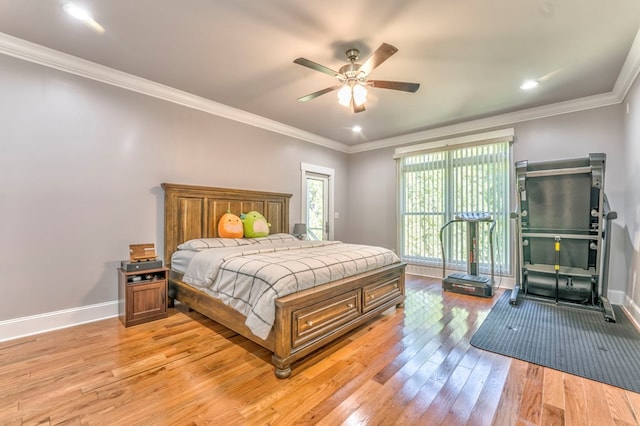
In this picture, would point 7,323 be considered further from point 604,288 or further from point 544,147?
point 544,147

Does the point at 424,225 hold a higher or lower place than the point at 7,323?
higher

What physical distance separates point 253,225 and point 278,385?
2.42 m

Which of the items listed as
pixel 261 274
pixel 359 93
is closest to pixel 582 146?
pixel 359 93

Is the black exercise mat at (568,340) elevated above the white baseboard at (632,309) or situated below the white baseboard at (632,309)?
below

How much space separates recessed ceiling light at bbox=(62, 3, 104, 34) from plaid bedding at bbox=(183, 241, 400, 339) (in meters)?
2.24

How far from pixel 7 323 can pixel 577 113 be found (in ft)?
23.3

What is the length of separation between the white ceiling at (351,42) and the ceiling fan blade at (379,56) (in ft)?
0.90

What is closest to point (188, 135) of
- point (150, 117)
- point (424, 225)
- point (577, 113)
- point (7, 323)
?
point (150, 117)

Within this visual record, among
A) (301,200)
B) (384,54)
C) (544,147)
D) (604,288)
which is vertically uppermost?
(384,54)

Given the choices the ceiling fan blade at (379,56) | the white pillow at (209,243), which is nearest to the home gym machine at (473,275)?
the ceiling fan blade at (379,56)

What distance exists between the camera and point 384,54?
2219mm

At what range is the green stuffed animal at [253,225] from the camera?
157 inches

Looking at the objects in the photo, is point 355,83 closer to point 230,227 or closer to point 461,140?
point 230,227

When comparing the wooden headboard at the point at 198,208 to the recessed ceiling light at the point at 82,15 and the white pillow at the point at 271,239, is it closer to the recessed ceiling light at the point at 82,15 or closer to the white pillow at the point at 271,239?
the white pillow at the point at 271,239
